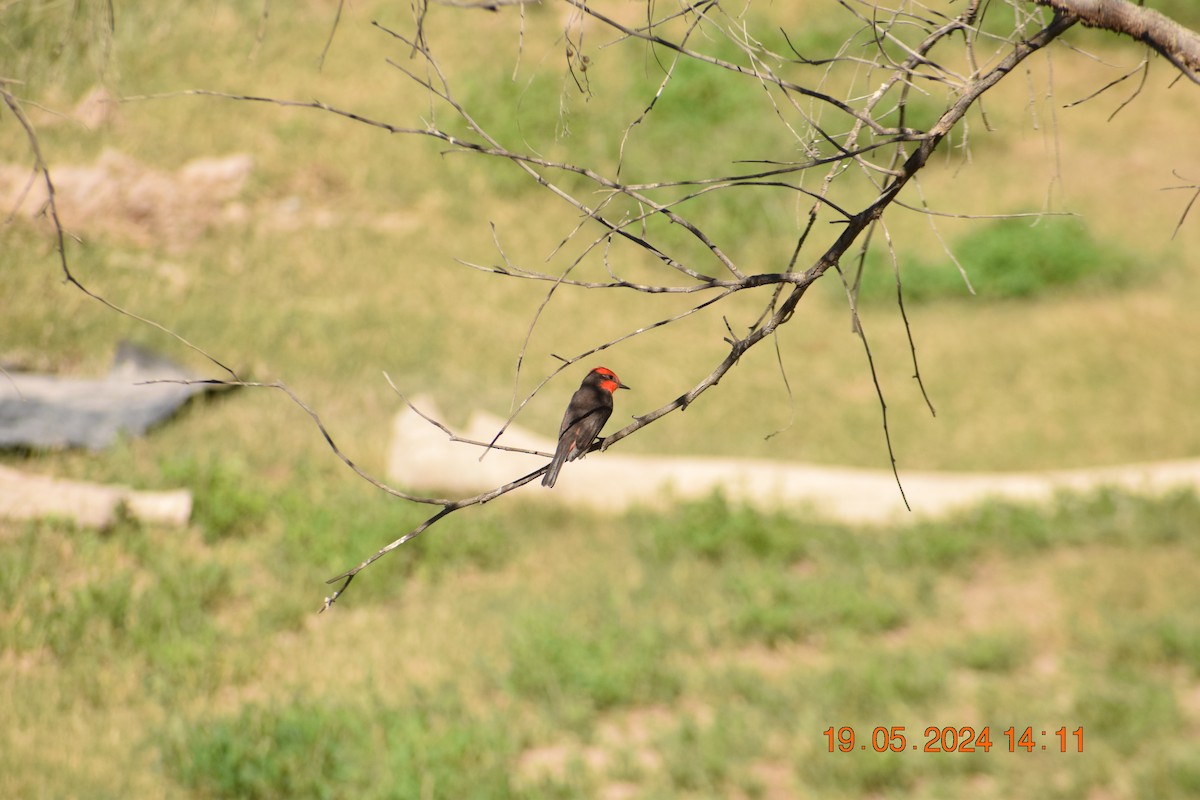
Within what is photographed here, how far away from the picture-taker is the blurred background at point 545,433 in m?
5.51

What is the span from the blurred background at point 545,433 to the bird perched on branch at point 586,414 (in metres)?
1.09

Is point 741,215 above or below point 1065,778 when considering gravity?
above

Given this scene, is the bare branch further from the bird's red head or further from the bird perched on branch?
the bird's red head

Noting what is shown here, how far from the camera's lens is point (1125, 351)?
38.1 ft

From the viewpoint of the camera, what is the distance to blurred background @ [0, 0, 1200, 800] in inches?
217

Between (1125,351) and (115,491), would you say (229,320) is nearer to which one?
(115,491)

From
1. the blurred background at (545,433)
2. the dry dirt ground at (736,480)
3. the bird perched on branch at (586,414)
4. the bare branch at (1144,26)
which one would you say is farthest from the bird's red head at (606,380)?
the dry dirt ground at (736,480)

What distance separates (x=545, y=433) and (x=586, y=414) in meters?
5.98

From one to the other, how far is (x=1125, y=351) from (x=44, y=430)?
10.2 metres

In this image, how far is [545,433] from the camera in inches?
395

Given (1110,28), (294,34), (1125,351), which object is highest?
(294,34)

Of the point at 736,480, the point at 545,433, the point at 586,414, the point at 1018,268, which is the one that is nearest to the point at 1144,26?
the point at 586,414

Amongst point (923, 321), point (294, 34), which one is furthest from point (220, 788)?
point (294, 34)

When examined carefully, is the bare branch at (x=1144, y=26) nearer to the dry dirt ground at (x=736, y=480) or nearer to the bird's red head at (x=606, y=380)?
the bird's red head at (x=606, y=380)
